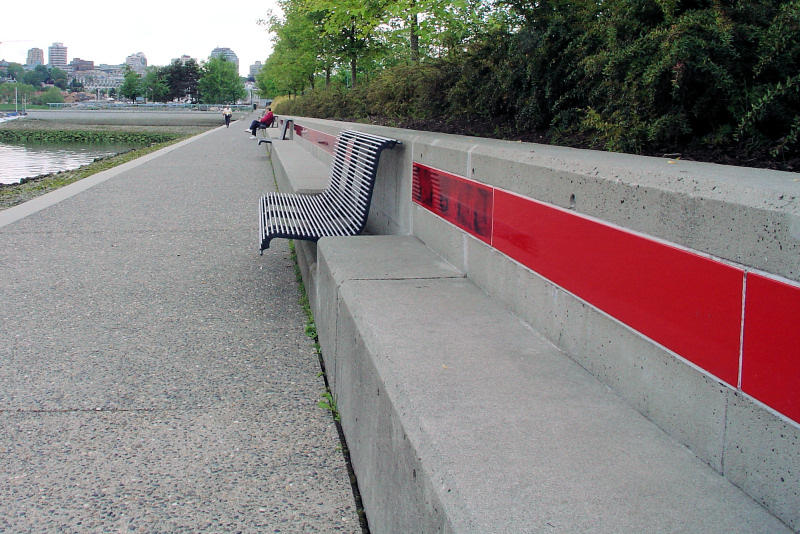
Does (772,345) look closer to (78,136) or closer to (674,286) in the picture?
(674,286)

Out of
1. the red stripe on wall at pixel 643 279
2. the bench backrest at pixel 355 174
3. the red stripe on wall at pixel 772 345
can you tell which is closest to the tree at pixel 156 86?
the bench backrest at pixel 355 174

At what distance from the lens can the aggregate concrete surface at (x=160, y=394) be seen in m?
2.78

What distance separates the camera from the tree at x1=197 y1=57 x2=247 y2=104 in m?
152

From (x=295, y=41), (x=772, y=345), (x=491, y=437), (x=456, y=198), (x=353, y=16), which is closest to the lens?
(x=772, y=345)

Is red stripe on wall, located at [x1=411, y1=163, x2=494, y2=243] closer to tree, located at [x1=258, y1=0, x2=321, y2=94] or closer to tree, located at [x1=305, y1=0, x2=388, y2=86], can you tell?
tree, located at [x1=305, y1=0, x2=388, y2=86]

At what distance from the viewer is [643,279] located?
2.37 metres

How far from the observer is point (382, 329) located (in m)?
3.09

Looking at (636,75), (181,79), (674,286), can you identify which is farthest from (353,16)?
(181,79)

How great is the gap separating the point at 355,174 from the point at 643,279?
3.74m

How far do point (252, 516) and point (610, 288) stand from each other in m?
1.44

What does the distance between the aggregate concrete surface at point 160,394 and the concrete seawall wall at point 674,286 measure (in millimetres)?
1081

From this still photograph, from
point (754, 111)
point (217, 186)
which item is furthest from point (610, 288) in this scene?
point (217, 186)

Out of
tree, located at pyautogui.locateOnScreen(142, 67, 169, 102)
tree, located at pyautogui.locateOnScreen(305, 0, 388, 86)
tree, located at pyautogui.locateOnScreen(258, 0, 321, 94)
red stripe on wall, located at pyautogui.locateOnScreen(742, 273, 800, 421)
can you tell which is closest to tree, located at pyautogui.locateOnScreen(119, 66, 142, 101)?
tree, located at pyautogui.locateOnScreen(142, 67, 169, 102)

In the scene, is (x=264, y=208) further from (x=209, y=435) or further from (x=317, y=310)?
(x=209, y=435)
